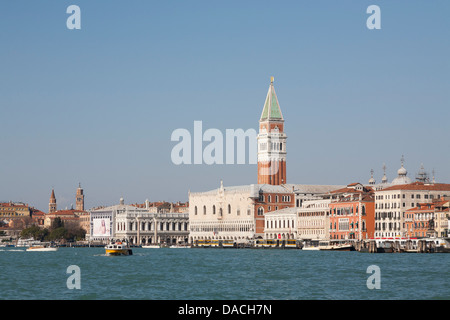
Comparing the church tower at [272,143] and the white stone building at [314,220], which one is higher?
the church tower at [272,143]

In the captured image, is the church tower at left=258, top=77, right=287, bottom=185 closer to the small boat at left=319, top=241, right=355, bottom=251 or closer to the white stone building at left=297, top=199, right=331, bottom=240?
the white stone building at left=297, top=199, right=331, bottom=240

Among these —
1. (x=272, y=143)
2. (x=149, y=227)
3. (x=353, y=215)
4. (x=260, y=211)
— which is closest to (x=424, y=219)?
(x=353, y=215)

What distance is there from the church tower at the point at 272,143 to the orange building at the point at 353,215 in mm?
24804

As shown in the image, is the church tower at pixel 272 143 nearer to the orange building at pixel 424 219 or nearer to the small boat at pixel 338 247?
the small boat at pixel 338 247

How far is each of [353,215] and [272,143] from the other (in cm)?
3288

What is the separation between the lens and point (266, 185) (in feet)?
448

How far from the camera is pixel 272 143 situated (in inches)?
5517

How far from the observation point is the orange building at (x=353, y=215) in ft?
356

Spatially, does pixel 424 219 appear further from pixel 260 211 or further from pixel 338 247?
pixel 260 211

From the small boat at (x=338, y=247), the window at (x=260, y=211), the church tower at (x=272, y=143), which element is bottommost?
the small boat at (x=338, y=247)

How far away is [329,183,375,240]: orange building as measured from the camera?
109 metres

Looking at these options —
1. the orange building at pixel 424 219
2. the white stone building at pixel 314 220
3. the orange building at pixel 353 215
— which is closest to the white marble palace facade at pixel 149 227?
the white stone building at pixel 314 220

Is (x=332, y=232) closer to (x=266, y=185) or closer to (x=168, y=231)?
(x=266, y=185)
